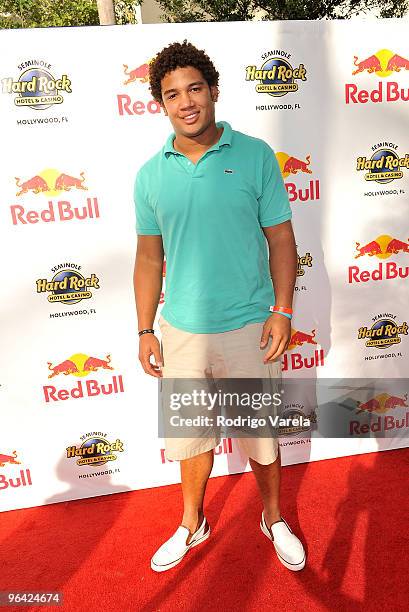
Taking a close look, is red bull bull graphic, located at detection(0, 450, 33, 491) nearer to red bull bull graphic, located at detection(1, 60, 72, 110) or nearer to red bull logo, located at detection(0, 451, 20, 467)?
red bull logo, located at detection(0, 451, 20, 467)

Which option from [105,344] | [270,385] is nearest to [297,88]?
[270,385]

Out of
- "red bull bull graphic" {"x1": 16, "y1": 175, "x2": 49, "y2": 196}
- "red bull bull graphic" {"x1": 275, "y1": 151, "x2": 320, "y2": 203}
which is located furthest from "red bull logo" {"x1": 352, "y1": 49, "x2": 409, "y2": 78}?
"red bull bull graphic" {"x1": 16, "y1": 175, "x2": 49, "y2": 196}

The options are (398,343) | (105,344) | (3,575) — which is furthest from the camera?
(398,343)

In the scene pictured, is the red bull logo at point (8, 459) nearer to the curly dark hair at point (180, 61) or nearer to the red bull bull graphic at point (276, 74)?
the curly dark hair at point (180, 61)

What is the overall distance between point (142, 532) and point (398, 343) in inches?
75.1

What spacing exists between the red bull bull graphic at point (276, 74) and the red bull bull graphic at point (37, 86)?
0.96 metres

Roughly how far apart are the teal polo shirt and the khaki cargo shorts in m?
0.04

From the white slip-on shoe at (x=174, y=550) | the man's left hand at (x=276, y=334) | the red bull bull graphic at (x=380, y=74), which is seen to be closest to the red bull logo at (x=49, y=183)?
the man's left hand at (x=276, y=334)

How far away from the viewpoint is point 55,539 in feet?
8.21

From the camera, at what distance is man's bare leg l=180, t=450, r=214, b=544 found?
7.24ft

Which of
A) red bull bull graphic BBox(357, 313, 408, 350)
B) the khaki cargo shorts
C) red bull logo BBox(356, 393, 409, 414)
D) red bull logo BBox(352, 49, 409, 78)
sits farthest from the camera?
red bull logo BBox(356, 393, 409, 414)

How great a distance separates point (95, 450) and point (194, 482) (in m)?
0.84

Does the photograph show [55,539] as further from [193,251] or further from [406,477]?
[406,477]

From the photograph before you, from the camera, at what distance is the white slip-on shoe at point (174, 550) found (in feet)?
7.13
